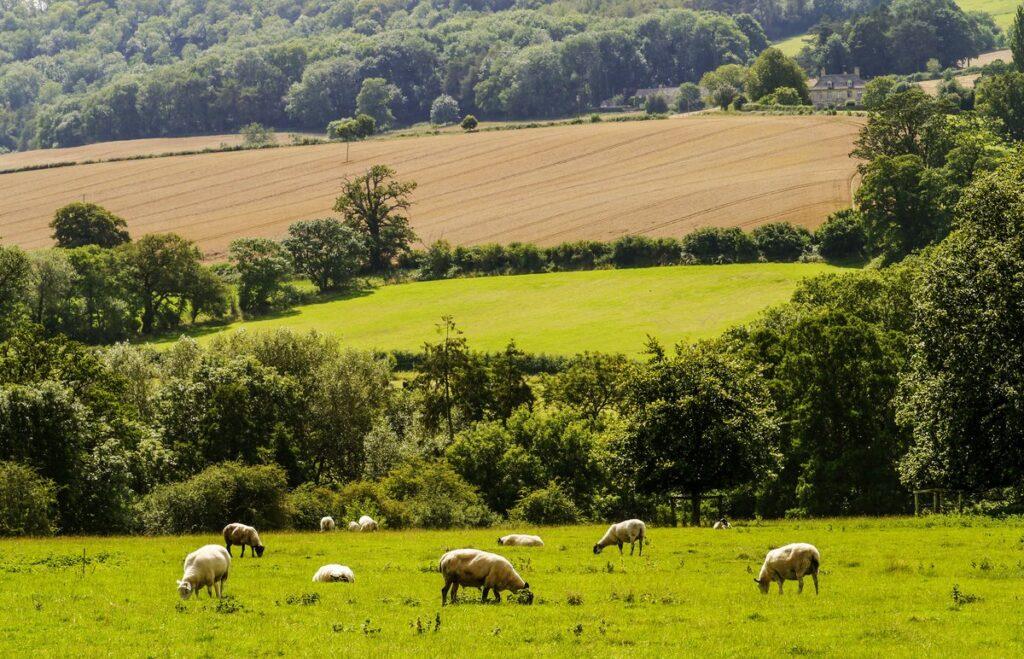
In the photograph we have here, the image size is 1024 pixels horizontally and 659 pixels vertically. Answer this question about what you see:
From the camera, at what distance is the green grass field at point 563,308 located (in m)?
118

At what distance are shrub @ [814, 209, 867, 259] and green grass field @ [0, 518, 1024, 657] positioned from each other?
97.0 metres

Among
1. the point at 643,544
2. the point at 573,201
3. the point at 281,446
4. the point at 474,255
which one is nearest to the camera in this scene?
the point at 643,544

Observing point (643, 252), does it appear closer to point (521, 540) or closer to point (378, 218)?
point (378, 218)

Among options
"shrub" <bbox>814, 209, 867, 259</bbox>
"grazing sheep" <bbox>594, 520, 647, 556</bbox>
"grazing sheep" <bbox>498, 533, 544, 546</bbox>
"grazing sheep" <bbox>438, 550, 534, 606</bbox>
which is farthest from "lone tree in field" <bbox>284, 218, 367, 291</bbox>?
"grazing sheep" <bbox>438, 550, 534, 606</bbox>

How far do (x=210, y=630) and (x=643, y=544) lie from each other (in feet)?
63.8

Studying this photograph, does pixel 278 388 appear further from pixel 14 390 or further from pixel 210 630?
pixel 210 630

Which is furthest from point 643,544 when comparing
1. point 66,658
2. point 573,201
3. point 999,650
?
point 573,201

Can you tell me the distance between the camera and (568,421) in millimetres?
76812

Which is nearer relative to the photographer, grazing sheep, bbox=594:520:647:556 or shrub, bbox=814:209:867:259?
grazing sheep, bbox=594:520:647:556

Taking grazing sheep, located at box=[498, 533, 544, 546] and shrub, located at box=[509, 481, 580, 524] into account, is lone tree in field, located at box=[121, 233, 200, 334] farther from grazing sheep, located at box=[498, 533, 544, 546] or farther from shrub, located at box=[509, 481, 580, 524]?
grazing sheep, located at box=[498, 533, 544, 546]

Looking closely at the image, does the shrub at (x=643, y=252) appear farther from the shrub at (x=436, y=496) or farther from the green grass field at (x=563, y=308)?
the shrub at (x=436, y=496)

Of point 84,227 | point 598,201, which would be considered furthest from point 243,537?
point 598,201

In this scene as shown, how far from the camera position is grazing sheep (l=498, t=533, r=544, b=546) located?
47.2 metres

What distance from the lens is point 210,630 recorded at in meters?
29.3
